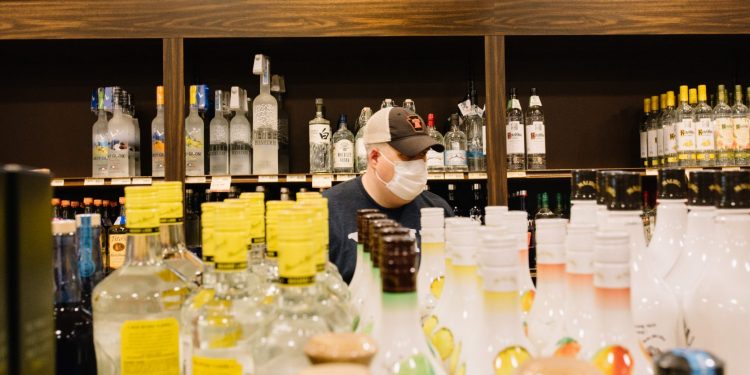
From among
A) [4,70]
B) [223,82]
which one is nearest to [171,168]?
[223,82]

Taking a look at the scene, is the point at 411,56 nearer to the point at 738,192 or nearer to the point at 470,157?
the point at 470,157

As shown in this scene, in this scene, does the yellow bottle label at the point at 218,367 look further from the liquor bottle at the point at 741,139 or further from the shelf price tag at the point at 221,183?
the liquor bottle at the point at 741,139

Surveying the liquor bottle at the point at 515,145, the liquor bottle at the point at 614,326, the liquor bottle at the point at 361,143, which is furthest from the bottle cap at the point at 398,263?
the liquor bottle at the point at 515,145

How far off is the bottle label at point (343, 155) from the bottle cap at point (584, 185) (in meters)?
1.88

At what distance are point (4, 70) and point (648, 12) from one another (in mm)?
3180

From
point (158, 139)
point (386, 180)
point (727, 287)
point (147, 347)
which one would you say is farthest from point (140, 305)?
point (158, 139)

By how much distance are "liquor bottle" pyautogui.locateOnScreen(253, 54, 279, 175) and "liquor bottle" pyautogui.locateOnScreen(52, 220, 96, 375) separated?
1.85m

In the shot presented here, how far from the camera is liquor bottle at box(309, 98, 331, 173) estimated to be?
282 cm

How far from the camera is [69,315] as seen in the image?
3.03 ft

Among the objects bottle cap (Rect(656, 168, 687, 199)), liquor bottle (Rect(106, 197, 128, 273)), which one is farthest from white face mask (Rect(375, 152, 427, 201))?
bottle cap (Rect(656, 168, 687, 199))

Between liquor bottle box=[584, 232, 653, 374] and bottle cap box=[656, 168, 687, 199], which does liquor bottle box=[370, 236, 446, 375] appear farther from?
bottle cap box=[656, 168, 687, 199]

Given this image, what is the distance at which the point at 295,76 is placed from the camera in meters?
3.12

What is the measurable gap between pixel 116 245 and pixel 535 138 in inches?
78.4

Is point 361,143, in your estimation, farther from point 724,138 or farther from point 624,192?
point 624,192
